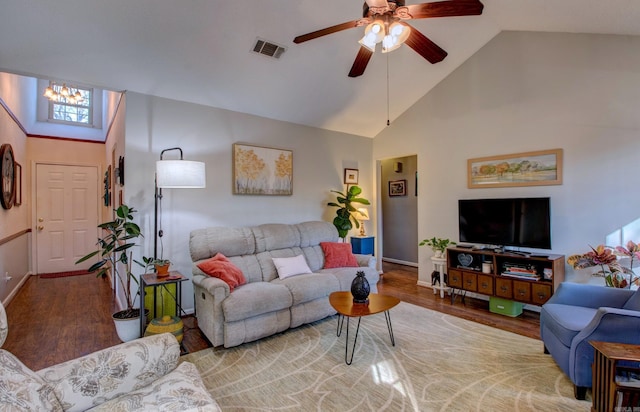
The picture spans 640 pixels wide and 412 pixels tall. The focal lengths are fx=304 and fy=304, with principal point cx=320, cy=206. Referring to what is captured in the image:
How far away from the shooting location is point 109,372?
4.51ft

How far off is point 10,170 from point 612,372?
21.7 feet

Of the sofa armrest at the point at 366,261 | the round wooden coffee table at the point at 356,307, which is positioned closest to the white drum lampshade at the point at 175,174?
the round wooden coffee table at the point at 356,307

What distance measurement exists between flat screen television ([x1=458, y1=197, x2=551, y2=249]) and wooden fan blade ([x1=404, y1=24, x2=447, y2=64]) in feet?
6.90

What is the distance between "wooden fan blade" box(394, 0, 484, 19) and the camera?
1.96m

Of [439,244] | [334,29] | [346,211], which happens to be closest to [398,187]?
[346,211]

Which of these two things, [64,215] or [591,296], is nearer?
[591,296]

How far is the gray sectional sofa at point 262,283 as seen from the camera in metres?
2.76

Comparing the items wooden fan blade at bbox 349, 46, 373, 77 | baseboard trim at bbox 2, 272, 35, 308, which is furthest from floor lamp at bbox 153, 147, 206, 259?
baseboard trim at bbox 2, 272, 35, 308

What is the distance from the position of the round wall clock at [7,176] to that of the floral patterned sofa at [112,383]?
12.5 ft

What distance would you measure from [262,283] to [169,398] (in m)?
1.93

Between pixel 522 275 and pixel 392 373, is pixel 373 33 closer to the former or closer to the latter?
pixel 392 373

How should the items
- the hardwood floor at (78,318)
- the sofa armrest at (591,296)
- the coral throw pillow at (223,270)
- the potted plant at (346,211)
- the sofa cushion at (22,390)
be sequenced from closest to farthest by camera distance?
1. the sofa cushion at (22,390)
2. the sofa armrest at (591,296)
3. the hardwood floor at (78,318)
4. the coral throw pillow at (223,270)
5. the potted plant at (346,211)

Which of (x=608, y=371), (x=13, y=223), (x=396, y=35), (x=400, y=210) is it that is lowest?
(x=608, y=371)

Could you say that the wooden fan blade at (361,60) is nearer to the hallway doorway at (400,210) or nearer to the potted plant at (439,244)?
the potted plant at (439,244)
